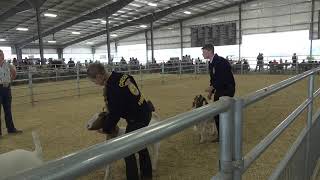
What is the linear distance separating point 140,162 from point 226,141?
2.43 metres

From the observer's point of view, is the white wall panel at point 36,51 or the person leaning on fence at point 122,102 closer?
the person leaning on fence at point 122,102

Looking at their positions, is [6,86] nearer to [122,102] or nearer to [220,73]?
[122,102]

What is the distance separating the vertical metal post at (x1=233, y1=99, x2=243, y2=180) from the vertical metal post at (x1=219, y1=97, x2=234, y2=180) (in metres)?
0.04

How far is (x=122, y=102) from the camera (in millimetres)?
3154

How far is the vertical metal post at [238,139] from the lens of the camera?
1209 mm

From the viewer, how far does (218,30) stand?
2831 centimetres

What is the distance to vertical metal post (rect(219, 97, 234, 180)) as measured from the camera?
1.15 meters

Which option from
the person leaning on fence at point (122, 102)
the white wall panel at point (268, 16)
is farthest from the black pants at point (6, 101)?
the white wall panel at point (268, 16)

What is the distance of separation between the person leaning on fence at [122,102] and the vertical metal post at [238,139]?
6.24 feet

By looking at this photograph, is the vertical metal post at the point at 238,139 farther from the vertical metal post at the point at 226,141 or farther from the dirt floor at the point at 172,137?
the dirt floor at the point at 172,137

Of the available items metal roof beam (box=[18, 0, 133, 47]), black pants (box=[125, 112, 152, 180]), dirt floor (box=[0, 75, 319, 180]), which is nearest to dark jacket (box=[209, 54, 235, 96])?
dirt floor (box=[0, 75, 319, 180])

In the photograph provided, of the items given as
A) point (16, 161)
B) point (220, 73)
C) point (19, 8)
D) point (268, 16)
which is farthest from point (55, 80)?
point (268, 16)

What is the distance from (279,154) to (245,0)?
28406 mm

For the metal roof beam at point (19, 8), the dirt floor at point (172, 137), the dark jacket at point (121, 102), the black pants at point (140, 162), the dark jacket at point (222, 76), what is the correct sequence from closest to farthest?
the dark jacket at point (121, 102)
the black pants at point (140, 162)
the dirt floor at point (172, 137)
the dark jacket at point (222, 76)
the metal roof beam at point (19, 8)
